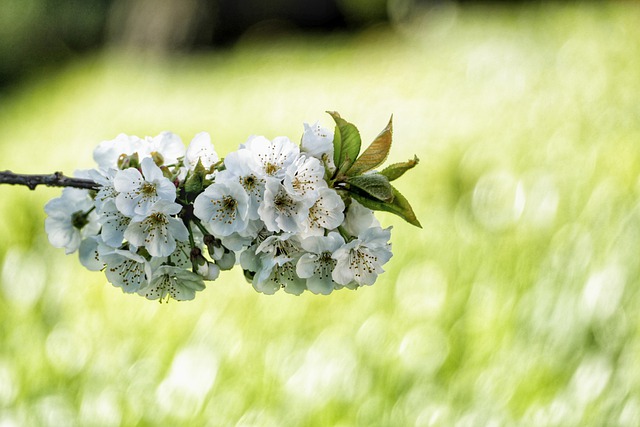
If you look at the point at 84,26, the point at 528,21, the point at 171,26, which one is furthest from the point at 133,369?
the point at 84,26

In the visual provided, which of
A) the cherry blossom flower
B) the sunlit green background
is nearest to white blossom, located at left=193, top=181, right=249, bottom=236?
the cherry blossom flower

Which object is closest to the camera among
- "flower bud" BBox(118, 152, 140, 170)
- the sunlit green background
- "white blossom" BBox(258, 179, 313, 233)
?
"white blossom" BBox(258, 179, 313, 233)

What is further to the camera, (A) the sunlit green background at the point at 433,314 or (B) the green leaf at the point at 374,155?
(A) the sunlit green background at the point at 433,314

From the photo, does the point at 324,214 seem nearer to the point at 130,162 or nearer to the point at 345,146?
the point at 345,146

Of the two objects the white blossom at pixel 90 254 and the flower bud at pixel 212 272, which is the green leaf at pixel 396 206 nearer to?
the flower bud at pixel 212 272

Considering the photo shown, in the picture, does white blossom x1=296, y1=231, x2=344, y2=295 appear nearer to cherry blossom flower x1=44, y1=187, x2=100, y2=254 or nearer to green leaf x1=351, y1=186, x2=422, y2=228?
green leaf x1=351, y1=186, x2=422, y2=228

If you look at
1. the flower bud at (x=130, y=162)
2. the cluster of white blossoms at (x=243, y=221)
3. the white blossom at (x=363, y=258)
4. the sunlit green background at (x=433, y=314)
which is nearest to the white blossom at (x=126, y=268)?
the cluster of white blossoms at (x=243, y=221)
